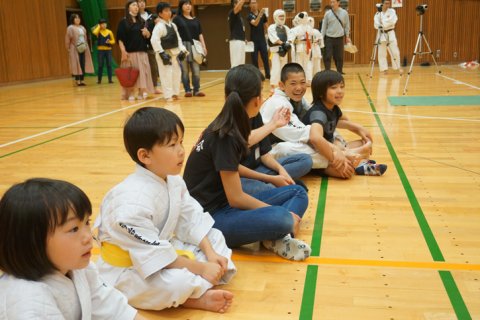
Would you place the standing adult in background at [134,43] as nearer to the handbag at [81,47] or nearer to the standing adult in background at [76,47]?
the standing adult in background at [76,47]

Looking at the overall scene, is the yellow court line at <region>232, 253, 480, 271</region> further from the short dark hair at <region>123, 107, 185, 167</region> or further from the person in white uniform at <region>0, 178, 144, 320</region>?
the person in white uniform at <region>0, 178, 144, 320</region>

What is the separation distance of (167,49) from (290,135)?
5043 millimetres

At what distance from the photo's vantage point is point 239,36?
952 centimetres

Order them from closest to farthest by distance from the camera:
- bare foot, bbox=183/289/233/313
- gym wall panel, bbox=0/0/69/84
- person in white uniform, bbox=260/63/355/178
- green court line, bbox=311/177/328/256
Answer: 1. bare foot, bbox=183/289/233/313
2. green court line, bbox=311/177/328/256
3. person in white uniform, bbox=260/63/355/178
4. gym wall panel, bbox=0/0/69/84

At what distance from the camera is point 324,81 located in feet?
11.2

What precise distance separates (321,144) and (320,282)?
1425mm

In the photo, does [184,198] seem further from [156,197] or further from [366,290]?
[366,290]

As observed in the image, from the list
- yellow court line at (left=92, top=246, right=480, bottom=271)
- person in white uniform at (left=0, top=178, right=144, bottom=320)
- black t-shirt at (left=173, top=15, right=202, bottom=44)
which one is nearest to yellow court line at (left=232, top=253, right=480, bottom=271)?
yellow court line at (left=92, top=246, right=480, bottom=271)

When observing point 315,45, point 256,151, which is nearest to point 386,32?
point 315,45

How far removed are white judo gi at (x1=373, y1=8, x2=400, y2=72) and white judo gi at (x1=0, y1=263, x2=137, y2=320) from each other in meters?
11.2

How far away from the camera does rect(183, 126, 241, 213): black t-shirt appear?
85.6 inches

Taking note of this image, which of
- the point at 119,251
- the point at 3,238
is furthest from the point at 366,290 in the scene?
the point at 3,238

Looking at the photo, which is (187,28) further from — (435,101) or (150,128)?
(150,128)

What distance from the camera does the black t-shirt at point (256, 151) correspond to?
9.39 feet
